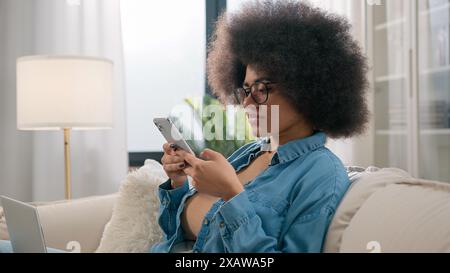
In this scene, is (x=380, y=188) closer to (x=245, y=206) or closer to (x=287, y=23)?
(x=245, y=206)

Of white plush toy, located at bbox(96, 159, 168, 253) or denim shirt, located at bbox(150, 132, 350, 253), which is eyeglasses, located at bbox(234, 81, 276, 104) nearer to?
denim shirt, located at bbox(150, 132, 350, 253)

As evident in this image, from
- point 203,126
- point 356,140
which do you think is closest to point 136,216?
point 203,126

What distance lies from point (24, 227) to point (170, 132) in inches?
10.8

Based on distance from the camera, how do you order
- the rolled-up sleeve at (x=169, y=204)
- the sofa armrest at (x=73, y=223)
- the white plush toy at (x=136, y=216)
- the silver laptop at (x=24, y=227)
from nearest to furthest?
1. the silver laptop at (x=24, y=227)
2. the rolled-up sleeve at (x=169, y=204)
3. the white plush toy at (x=136, y=216)
4. the sofa armrest at (x=73, y=223)

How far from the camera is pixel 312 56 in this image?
3.28 ft

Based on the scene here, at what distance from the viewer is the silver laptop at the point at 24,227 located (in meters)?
0.72

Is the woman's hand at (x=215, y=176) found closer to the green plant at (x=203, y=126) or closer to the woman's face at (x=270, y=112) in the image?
the woman's face at (x=270, y=112)

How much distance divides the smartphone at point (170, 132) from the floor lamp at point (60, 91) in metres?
0.89

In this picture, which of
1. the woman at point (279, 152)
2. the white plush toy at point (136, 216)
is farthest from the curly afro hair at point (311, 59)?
the white plush toy at point (136, 216)

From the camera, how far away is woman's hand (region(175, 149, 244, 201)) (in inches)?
33.0

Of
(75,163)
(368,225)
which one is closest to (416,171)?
→ (75,163)

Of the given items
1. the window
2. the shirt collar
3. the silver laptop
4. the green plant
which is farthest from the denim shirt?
the window

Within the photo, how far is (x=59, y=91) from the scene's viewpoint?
1.70 meters

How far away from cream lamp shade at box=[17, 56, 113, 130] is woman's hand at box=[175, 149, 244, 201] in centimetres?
96
